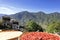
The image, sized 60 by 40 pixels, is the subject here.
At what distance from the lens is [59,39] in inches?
104

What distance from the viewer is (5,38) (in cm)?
305

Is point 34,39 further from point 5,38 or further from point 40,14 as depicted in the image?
point 40,14

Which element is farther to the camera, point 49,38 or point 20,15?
point 20,15

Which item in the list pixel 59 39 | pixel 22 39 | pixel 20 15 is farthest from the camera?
pixel 20 15

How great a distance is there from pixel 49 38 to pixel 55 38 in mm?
111

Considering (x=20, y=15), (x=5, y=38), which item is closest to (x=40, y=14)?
(x=20, y=15)

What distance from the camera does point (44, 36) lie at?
2.81 metres

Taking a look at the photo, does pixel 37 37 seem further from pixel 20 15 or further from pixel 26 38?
pixel 20 15

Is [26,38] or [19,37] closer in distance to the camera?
[26,38]

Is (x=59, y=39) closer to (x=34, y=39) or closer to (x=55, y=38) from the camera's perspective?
(x=55, y=38)

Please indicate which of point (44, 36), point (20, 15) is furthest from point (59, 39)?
point (20, 15)

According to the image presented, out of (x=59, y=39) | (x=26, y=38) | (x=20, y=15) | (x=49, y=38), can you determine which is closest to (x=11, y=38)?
(x=26, y=38)

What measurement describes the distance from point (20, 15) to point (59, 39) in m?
189

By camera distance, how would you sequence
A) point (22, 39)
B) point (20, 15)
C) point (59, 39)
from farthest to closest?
point (20, 15) < point (22, 39) < point (59, 39)
